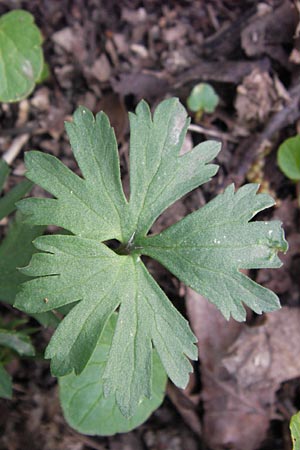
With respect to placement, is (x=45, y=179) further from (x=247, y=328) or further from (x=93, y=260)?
(x=247, y=328)

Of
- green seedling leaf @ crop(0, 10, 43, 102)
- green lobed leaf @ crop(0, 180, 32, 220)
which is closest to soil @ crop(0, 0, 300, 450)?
green seedling leaf @ crop(0, 10, 43, 102)

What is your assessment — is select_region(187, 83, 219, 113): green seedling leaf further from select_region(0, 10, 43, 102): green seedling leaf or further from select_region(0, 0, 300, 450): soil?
select_region(0, 10, 43, 102): green seedling leaf

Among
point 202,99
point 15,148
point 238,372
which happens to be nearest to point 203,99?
point 202,99

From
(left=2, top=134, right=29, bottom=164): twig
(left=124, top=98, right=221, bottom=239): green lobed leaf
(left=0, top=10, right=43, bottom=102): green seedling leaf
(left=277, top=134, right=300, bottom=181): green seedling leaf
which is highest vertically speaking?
(left=0, top=10, right=43, bottom=102): green seedling leaf

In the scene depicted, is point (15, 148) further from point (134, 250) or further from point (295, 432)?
A: point (295, 432)

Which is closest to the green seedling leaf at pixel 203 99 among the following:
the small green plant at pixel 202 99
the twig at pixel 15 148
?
the small green plant at pixel 202 99
